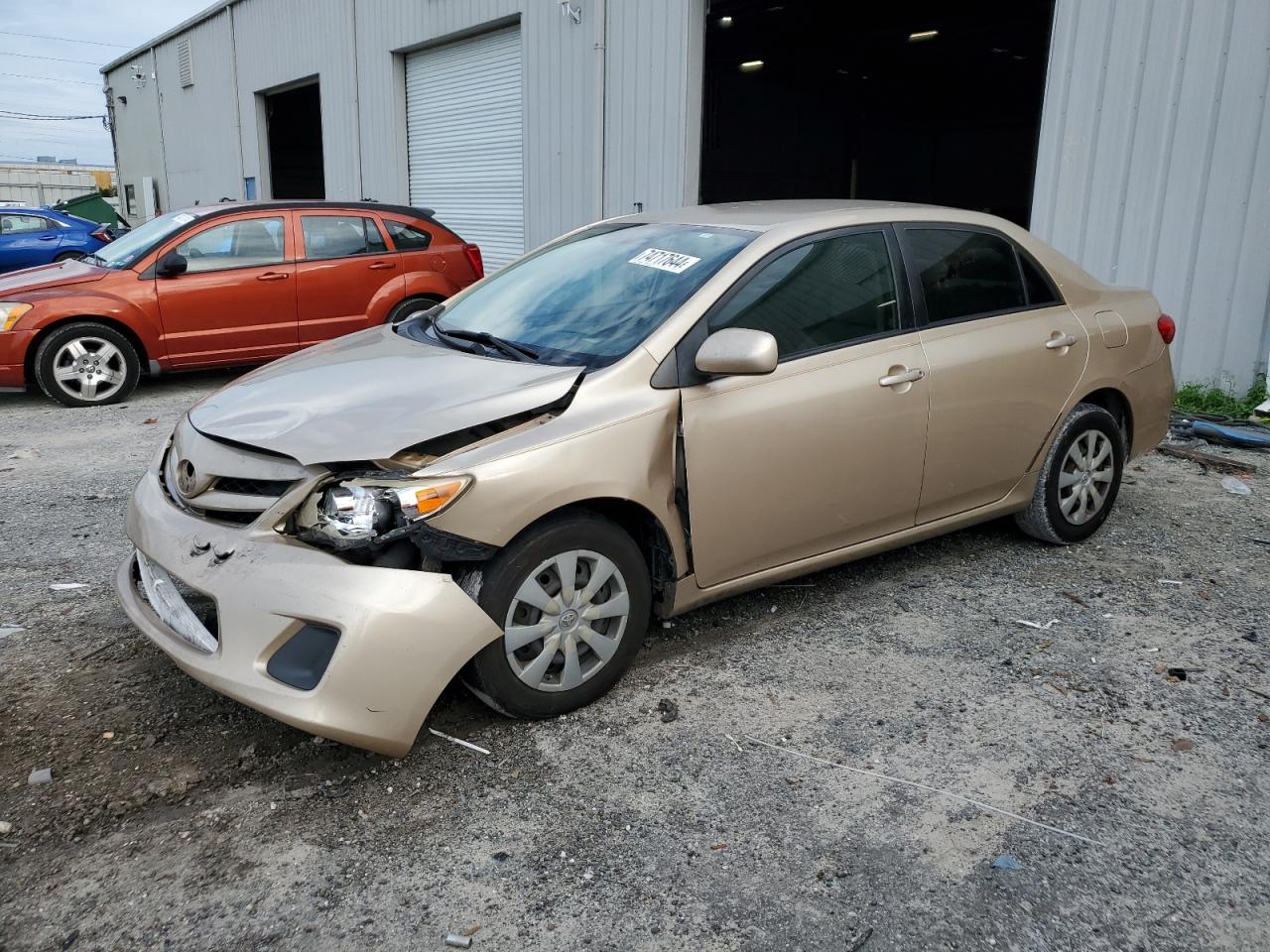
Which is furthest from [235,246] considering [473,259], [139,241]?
[473,259]

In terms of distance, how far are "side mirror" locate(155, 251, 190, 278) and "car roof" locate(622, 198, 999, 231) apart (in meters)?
5.33

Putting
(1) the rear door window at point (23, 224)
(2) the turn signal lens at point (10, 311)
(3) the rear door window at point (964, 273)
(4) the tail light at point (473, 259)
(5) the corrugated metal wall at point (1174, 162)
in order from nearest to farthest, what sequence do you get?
1. (3) the rear door window at point (964, 273)
2. (5) the corrugated metal wall at point (1174, 162)
3. (2) the turn signal lens at point (10, 311)
4. (4) the tail light at point (473, 259)
5. (1) the rear door window at point (23, 224)

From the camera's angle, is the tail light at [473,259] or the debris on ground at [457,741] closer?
the debris on ground at [457,741]

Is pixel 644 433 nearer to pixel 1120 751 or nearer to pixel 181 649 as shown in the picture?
pixel 181 649

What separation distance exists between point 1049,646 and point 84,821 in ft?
10.9

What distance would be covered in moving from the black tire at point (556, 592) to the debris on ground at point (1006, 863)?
129 cm

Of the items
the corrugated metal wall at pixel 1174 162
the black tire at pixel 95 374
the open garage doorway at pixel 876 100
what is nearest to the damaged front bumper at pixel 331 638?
the black tire at pixel 95 374

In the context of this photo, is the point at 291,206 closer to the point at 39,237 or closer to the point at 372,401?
the point at 372,401

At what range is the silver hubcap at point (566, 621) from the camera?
121 inches

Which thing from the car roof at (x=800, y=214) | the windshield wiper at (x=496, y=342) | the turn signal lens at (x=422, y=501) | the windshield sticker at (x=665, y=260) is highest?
the car roof at (x=800, y=214)

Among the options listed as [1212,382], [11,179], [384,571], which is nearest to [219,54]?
→ [1212,382]

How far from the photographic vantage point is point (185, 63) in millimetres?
24328

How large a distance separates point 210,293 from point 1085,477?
22.7ft

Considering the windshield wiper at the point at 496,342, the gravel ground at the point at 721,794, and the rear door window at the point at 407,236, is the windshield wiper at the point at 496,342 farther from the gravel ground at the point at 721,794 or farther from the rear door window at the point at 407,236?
the rear door window at the point at 407,236
